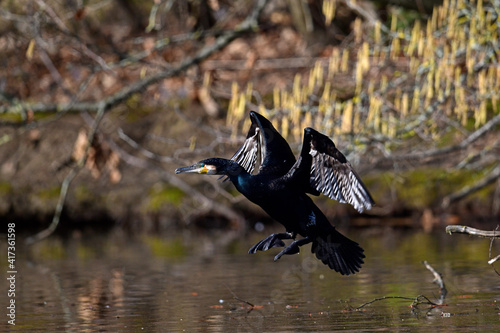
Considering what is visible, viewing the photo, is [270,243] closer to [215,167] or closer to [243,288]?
[215,167]

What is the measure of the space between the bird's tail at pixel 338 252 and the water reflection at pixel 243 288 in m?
0.28

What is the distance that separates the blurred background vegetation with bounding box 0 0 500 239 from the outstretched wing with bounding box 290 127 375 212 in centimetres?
274

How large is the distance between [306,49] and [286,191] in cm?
Result: 1118

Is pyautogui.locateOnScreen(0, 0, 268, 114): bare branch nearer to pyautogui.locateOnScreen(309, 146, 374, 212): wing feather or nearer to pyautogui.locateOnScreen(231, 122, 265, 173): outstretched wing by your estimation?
pyautogui.locateOnScreen(231, 122, 265, 173): outstretched wing

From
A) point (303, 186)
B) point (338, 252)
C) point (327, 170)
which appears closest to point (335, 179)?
point (327, 170)

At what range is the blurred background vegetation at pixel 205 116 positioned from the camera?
429 inches

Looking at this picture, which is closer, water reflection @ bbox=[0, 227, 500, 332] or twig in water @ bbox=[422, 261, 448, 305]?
water reflection @ bbox=[0, 227, 500, 332]

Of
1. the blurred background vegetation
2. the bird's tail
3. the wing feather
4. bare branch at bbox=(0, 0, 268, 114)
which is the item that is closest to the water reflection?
the bird's tail

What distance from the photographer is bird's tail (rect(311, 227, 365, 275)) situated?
6.97 meters

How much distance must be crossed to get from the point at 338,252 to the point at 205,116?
385 inches

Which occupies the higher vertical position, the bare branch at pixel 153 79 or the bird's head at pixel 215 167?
the bare branch at pixel 153 79

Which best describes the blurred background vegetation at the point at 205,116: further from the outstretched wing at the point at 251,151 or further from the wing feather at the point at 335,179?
the wing feather at the point at 335,179

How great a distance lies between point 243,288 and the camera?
8.10 m

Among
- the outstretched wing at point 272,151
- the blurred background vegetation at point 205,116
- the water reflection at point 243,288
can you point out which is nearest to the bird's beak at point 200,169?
the outstretched wing at point 272,151
